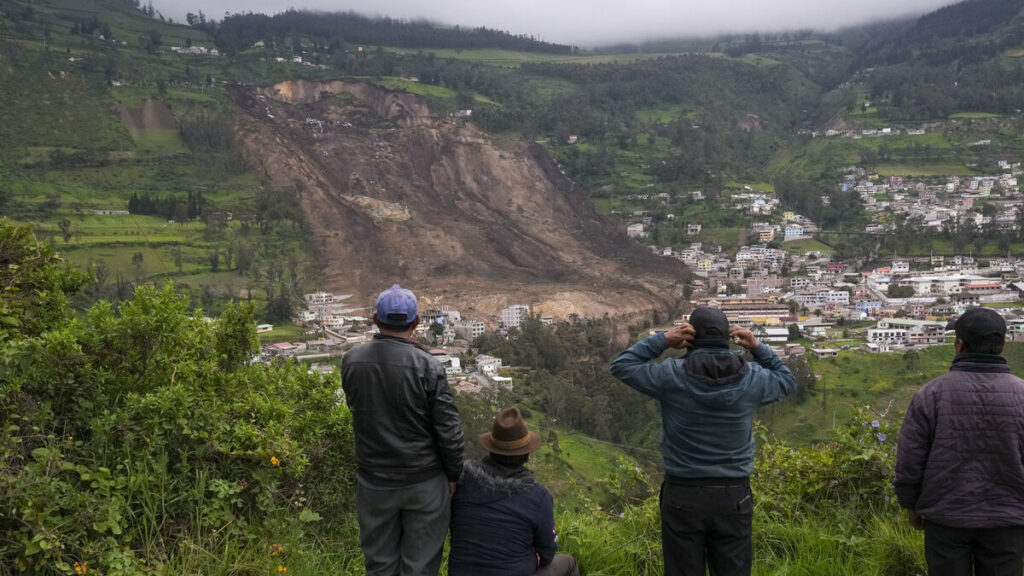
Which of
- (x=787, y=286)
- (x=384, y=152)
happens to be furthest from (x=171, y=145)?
(x=787, y=286)

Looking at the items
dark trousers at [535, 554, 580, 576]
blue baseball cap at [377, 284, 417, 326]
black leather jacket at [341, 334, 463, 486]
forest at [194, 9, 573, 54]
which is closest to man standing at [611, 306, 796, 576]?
dark trousers at [535, 554, 580, 576]

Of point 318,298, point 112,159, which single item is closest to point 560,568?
point 318,298

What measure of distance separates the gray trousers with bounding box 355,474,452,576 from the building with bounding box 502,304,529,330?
89.5 feet

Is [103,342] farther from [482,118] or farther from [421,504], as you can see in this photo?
[482,118]

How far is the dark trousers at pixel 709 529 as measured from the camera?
2.31 meters

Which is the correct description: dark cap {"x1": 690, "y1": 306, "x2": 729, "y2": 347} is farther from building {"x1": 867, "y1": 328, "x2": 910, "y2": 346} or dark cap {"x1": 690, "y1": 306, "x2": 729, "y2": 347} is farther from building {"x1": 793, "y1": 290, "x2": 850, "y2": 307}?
building {"x1": 793, "y1": 290, "x2": 850, "y2": 307}

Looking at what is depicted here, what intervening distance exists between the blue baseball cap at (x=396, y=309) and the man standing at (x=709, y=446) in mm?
931

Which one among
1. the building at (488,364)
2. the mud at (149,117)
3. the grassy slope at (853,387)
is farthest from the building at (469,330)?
the mud at (149,117)

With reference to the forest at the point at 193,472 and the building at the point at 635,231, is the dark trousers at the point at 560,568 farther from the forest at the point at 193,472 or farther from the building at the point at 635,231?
the building at the point at 635,231

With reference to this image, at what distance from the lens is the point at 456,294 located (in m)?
33.1

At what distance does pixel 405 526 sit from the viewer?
239 cm

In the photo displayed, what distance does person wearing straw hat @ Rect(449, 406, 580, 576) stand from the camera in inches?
89.7

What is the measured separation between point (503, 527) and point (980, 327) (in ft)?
5.84

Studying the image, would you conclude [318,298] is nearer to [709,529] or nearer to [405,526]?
[405,526]
